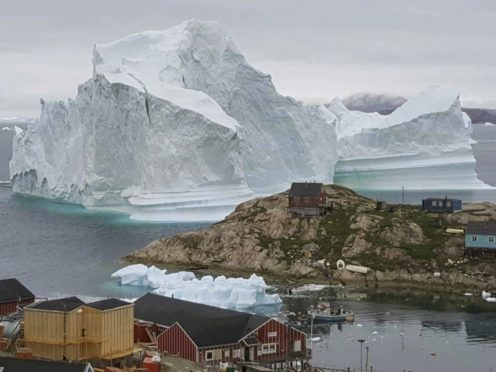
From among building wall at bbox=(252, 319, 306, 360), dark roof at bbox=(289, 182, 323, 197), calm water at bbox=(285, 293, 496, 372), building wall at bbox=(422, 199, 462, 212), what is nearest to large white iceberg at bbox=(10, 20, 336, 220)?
dark roof at bbox=(289, 182, 323, 197)

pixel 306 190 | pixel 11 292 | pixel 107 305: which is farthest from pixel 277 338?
pixel 306 190

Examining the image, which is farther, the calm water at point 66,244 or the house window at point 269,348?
the calm water at point 66,244

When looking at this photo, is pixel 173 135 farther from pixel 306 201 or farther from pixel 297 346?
pixel 297 346

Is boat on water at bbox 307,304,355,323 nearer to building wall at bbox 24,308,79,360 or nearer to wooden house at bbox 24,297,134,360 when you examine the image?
wooden house at bbox 24,297,134,360

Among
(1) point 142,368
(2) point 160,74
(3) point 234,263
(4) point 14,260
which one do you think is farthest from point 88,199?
(1) point 142,368

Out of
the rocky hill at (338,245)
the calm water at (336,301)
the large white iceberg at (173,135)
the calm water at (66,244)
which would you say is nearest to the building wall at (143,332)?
the calm water at (336,301)

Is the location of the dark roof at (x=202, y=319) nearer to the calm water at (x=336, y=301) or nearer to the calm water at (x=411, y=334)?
the calm water at (x=411, y=334)

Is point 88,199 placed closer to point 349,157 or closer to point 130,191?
point 130,191
